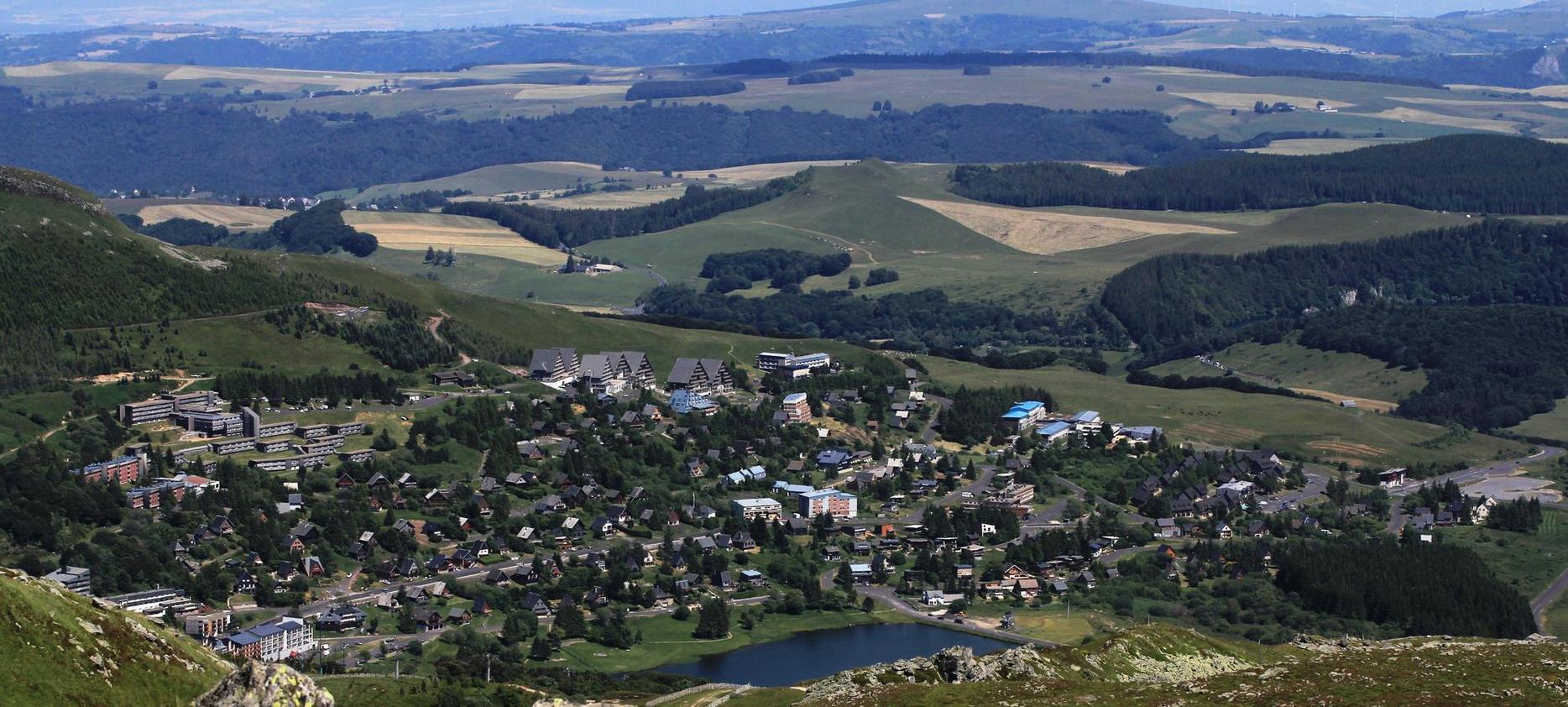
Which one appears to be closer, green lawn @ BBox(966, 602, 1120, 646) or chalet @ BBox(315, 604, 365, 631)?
chalet @ BBox(315, 604, 365, 631)

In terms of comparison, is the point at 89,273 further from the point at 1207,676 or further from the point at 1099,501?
the point at 1207,676

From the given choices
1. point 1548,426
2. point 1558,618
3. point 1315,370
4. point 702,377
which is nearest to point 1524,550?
point 1558,618

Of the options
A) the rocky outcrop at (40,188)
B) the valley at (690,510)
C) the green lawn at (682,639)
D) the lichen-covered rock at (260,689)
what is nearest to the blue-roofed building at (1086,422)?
the valley at (690,510)

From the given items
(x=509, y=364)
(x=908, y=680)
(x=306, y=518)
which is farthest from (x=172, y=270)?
(x=908, y=680)

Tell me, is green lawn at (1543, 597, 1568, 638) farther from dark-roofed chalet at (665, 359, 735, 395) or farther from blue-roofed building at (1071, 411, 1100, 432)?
dark-roofed chalet at (665, 359, 735, 395)

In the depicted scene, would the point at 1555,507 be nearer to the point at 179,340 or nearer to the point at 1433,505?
the point at 1433,505

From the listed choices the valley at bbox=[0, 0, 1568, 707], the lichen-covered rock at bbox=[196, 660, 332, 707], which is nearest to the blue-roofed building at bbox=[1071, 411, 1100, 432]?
the valley at bbox=[0, 0, 1568, 707]
